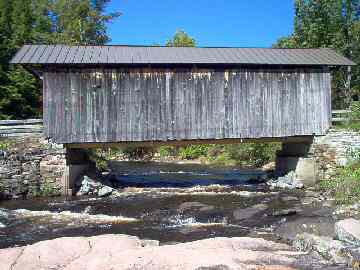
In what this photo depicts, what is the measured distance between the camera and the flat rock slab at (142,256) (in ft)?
26.2

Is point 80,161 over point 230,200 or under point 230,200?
over

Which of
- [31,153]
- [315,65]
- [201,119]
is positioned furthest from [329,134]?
[31,153]

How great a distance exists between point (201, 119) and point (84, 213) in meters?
7.05

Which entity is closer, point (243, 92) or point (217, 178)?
point (243, 92)

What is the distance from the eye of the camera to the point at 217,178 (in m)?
24.8

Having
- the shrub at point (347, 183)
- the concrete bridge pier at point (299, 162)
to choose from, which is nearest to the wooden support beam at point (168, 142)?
the concrete bridge pier at point (299, 162)

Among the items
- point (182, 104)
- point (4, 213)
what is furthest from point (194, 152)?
point (4, 213)

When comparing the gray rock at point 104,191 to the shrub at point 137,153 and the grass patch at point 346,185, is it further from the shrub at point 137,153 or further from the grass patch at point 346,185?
the shrub at point 137,153

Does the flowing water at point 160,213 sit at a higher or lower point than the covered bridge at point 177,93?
lower

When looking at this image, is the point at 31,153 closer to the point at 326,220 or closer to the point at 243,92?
the point at 243,92

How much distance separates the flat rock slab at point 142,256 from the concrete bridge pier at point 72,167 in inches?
363

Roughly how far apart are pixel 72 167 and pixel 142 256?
36.2 ft

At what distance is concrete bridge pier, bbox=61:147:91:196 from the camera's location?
18.3 meters

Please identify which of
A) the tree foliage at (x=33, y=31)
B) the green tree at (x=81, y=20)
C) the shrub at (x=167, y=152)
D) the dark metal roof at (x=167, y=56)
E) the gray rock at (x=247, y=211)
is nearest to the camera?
the gray rock at (x=247, y=211)
